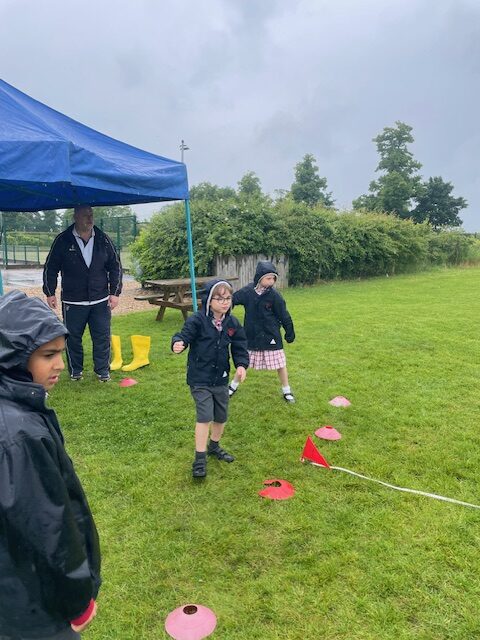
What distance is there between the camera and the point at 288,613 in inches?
95.3

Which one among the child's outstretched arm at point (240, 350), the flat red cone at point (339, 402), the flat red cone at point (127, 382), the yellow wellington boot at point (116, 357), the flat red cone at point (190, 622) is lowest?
the flat red cone at point (190, 622)

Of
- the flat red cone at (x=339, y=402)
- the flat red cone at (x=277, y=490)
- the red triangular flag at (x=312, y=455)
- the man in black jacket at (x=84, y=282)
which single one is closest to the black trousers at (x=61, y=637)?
the flat red cone at (x=277, y=490)

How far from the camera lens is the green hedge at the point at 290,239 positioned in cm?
1473

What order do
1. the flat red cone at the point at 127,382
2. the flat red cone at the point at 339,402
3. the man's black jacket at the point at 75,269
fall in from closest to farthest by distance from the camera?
the flat red cone at the point at 339,402, the man's black jacket at the point at 75,269, the flat red cone at the point at 127,382

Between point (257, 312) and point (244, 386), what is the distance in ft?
3.85

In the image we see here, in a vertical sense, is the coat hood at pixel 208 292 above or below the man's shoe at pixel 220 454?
above

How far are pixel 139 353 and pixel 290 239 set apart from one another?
36.0 feet

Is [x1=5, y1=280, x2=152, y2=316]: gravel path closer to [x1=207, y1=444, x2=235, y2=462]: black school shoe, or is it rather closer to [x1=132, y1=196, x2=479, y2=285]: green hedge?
[x1=132, y1=196, x2=479, y2=285]: green hedge

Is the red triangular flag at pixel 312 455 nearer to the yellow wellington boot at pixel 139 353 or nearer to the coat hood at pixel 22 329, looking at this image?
the coat hood at pixel 22 329

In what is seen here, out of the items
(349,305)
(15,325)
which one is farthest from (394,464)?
(349,305)

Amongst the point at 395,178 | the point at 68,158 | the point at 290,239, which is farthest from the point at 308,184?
the point at 68,158

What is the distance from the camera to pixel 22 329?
1.45 meters

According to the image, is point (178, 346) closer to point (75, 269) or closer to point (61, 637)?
point (61, 637)

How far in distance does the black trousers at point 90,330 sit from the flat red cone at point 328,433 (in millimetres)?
2792
